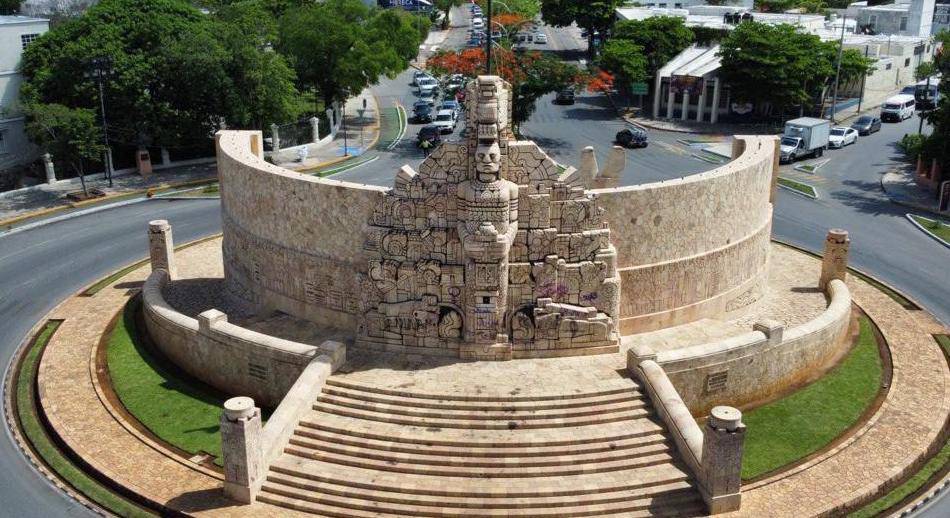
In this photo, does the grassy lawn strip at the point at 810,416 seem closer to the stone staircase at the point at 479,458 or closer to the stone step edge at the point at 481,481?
the stone step edge at the point at 481,481

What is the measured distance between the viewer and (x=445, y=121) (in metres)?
68.4

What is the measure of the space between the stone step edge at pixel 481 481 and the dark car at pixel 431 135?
41976 mm

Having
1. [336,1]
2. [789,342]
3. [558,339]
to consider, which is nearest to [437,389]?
[558,339]

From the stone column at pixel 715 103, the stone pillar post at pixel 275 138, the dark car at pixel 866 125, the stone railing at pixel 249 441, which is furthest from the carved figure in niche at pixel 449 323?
the dark car at pixel 866 125

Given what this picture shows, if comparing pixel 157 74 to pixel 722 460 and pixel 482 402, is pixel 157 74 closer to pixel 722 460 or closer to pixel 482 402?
pixel 482 402

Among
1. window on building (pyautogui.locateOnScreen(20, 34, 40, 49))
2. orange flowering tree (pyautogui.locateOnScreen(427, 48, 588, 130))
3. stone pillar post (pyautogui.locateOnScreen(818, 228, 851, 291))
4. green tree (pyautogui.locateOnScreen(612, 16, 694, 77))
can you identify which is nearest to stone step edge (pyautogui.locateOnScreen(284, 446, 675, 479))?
stone pillar post (pyautogui.locateOnScreen(818, 228, 851, 291))

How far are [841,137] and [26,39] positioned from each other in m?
59.9

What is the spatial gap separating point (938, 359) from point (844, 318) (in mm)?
3832

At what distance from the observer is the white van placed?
2921 inches

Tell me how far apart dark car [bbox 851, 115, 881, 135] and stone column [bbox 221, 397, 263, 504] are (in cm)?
6070

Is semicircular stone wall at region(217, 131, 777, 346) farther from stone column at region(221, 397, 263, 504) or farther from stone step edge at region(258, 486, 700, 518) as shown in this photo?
stone step edge at region(258, 486, 700, 518)

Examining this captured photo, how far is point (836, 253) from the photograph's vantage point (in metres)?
36.7

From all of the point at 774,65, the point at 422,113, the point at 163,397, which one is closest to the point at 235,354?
the point at 163,397

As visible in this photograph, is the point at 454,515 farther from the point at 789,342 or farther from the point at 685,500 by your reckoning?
the point at 789,342
